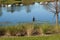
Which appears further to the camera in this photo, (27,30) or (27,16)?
(27,16)

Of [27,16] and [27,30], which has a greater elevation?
[27,16]

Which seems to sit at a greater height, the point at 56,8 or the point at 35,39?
the point at 56,8

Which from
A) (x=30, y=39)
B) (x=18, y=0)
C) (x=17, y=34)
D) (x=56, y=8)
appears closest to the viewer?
(x=30, y=39)

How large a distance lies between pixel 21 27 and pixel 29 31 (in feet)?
2.16

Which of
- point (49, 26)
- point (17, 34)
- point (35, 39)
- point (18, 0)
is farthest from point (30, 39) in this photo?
point (18, 0)

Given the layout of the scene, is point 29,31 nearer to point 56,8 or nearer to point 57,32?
point 57,32

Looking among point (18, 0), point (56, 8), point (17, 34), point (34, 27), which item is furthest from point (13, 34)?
point (18, 0)

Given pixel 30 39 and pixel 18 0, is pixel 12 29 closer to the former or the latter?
pixel 30 39

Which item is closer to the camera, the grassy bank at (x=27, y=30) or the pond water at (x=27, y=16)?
the grassy bank at (x=27, y=30)

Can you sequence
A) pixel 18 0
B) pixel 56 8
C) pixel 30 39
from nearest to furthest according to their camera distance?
pixel 30 39 < pixel 56 8 < pixel 18 0

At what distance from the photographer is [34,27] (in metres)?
12.1

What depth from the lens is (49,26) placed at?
12055 millimetres

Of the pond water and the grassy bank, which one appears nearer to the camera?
the grassy bank

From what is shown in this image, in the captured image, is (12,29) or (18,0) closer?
(12,29)
